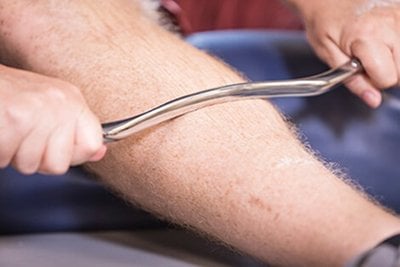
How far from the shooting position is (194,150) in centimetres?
63

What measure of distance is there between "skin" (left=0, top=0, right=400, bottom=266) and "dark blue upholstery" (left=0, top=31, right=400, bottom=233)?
6cm

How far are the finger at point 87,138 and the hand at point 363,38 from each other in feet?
0.85

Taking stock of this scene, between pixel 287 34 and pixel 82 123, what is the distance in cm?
40

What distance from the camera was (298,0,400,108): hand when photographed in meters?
0.73

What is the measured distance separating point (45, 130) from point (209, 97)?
136 mm

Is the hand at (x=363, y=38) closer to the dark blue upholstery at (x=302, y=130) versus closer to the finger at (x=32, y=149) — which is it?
the dark blue upholstery at (x=302, y=130)

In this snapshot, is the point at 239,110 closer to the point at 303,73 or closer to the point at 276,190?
the point at 276,190

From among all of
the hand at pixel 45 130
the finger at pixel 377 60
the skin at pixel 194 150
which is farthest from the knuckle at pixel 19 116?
the finger at pixel 377 60

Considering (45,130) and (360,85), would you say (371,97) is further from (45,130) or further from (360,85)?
(45,130)

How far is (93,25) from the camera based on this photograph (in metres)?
0.70

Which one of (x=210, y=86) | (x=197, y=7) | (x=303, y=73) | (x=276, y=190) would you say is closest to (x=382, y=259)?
(x=276, y=190)

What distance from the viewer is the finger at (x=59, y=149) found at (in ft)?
1.81

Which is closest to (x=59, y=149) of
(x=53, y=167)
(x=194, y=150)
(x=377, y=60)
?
(x=53, y=167)

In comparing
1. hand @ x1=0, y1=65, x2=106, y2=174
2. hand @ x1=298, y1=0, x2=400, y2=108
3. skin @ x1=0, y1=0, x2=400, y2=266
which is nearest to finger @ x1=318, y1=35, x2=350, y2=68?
hand @ x1=298, y1=0, x2=400, y2=108
